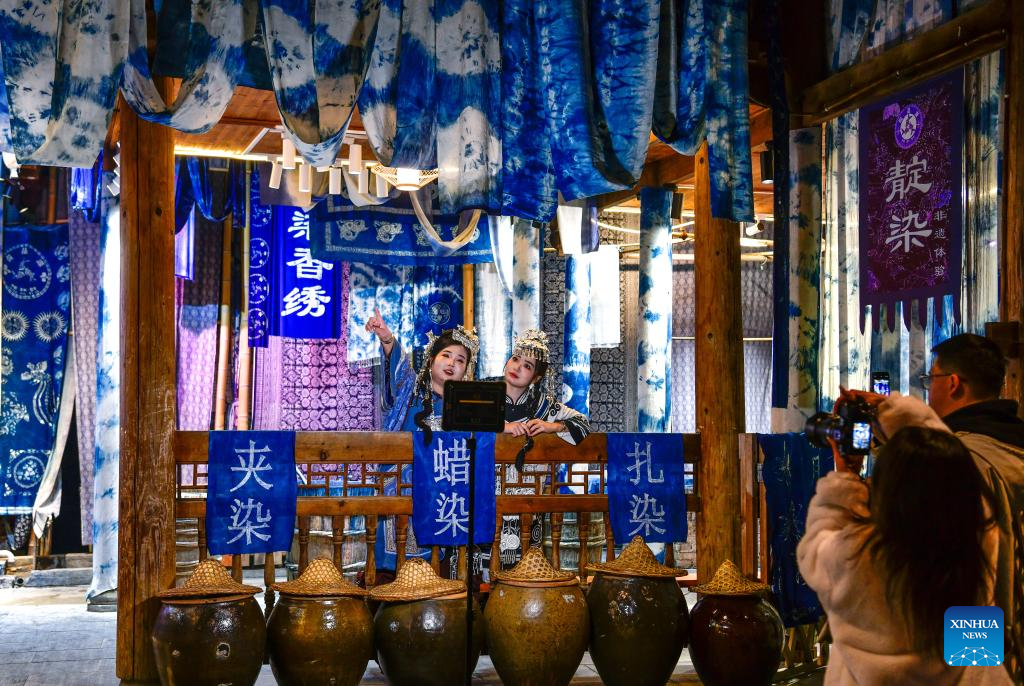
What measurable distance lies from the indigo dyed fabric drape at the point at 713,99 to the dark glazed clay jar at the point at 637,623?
2.17 m

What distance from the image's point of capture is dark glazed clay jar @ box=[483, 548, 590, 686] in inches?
213

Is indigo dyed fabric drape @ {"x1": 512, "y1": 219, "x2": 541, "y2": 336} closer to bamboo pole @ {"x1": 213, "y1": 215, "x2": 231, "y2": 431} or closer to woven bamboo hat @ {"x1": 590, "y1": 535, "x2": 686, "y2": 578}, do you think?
bamboo pole @ {"x1": 213, "y1": 215, "x2": 231, "y2": 431}

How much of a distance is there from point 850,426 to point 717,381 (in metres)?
3.20

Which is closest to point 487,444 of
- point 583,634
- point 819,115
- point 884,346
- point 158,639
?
point 583,634

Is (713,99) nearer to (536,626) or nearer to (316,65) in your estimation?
(316,65)

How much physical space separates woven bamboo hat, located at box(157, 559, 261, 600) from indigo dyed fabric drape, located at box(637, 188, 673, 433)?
418 cm

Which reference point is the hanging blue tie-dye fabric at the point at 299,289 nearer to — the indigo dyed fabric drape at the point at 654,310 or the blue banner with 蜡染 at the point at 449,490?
the indigo dyed fabric drape at the point at 654,310

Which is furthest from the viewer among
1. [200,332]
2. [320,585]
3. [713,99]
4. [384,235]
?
[200,332]

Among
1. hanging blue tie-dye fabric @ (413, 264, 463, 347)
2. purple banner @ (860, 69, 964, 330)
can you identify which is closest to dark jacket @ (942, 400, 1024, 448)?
purple banner @ (860, 69, 964, 330)

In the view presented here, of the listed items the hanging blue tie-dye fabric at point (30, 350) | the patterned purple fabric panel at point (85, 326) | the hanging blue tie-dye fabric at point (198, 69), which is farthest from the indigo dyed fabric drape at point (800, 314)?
the hanging blue tie-dye fabric at point (30, 350)

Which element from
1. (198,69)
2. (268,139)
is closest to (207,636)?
(198,69)

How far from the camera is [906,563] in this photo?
284 cm

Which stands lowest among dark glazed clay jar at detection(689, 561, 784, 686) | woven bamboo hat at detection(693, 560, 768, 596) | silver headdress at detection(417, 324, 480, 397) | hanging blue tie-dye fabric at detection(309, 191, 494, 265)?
dark glazed clay jar at detection(689, 561, 784, 686)

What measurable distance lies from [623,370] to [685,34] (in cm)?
534
